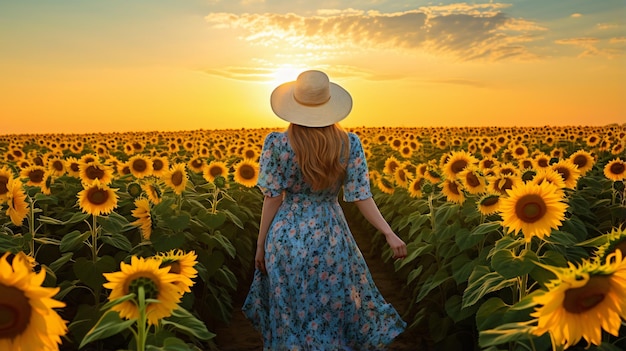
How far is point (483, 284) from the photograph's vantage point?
396 cm

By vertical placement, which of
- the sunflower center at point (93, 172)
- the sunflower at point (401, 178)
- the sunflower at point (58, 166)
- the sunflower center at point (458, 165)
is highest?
the sunflower at point (58, 166)

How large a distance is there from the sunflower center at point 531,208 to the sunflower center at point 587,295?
176 centimetres

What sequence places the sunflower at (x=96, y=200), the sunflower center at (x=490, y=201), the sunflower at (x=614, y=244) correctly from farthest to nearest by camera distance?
the sunflower center at (x=490, y=201) → the sunflower at (x=96, y=200) → the sunflower at (x=614, y=244)

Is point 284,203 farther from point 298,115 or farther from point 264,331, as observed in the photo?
point 264,331

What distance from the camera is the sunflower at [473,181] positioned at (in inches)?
261

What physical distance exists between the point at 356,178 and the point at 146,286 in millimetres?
2579

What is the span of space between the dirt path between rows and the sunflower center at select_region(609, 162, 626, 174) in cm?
304

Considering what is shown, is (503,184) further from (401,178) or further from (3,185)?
(3,185)

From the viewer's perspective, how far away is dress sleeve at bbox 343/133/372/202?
4.80 m

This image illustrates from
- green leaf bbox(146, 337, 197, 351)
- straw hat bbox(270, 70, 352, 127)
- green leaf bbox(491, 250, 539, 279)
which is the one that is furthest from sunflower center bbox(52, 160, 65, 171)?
green leaf bbox(146, 337, 197, 351)

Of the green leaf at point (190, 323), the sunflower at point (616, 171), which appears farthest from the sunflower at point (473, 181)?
the green leaf at point (190, 323)

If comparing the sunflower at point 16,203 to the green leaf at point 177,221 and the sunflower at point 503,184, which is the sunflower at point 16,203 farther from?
the sunflower at point 503,184

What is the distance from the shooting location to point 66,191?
7.39 meters

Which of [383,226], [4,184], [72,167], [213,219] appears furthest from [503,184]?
[72,167]
